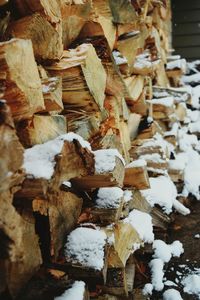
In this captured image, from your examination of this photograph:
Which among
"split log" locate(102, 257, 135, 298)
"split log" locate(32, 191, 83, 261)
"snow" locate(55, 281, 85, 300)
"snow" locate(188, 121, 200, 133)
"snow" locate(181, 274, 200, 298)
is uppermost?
"split log" locate(32, 191, 83, 261)

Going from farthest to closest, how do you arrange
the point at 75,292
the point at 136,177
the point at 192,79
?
the point at 192,79
the point at 136,177
the point at 75,292

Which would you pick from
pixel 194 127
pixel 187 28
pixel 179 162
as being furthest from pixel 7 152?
pixel 187 28

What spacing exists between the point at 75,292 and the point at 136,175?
37.8 inches

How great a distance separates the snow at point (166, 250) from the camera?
7.51 ft

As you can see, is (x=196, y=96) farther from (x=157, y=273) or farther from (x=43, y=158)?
(x=43, y=158)

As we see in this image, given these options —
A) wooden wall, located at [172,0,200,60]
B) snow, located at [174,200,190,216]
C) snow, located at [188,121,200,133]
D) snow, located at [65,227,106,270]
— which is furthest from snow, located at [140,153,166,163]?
wooden wall, located at [172,0,200,60]

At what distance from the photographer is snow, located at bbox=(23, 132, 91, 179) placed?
113cm

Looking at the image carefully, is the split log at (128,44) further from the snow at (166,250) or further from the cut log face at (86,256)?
the cut log face at (86,256)

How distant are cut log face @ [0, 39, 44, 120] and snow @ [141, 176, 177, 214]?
1.43 meters

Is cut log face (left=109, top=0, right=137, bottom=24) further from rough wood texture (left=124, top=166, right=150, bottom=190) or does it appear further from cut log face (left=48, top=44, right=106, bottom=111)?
rough wood texture (left=124, top=166, right=150, bottom=190)

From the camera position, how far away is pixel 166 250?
2.33 m

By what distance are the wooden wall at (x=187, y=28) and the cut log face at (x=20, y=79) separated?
546 centimetres

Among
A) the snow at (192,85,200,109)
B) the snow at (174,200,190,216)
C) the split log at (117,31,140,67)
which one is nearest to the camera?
the split log at (117,31,140,67)

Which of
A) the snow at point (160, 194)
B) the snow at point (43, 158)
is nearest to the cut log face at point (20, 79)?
the snow at point (43, 158)
